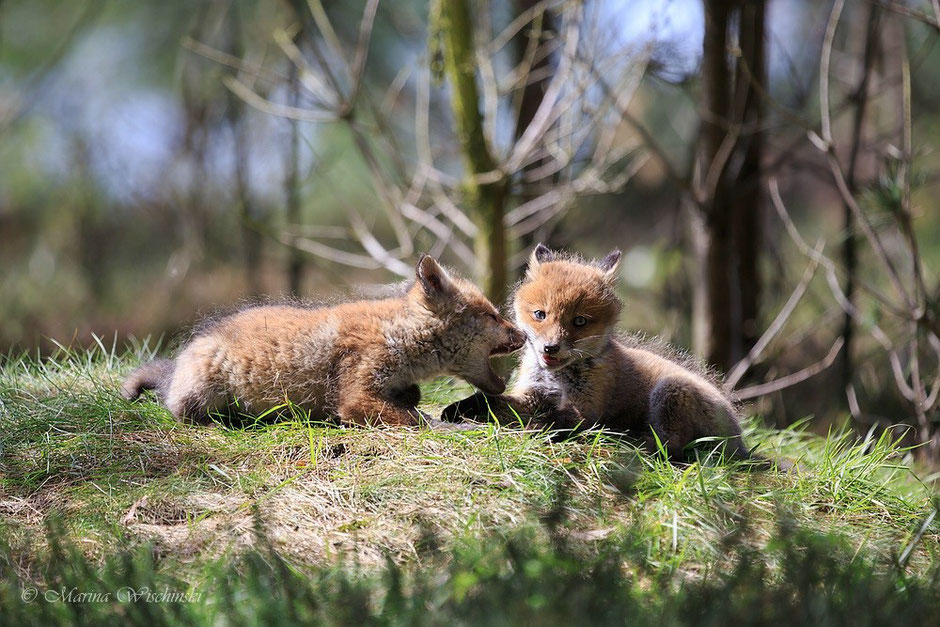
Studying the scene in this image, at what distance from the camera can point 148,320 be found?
11.0 metres

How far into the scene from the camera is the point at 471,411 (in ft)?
14.0

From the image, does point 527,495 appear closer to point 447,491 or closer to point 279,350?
point 447,491

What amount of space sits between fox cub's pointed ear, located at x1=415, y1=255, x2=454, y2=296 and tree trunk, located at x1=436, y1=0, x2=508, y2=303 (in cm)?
207

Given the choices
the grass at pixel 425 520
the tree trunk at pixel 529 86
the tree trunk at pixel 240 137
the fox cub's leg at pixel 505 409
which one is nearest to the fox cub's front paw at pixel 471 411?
the fox cub's leg at pixel 505 409

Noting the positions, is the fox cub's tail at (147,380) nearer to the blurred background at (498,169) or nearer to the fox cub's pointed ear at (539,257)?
the blurred background at (498,169)

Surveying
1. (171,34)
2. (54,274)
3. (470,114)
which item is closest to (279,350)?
→ (470,114)

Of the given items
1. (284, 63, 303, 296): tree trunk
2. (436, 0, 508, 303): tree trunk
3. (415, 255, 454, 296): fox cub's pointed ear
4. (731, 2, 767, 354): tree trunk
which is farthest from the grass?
(284, 63, 303, 296): tree trunk

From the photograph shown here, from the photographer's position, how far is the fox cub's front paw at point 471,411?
4.24 meters

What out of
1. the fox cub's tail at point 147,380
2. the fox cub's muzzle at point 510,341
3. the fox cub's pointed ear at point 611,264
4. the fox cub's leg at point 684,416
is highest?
the fox cub's pointed ear at point 611,264

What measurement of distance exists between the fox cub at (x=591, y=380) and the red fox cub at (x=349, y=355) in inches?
6.6

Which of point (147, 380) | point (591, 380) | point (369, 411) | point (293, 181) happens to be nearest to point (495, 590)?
point (369, 411)

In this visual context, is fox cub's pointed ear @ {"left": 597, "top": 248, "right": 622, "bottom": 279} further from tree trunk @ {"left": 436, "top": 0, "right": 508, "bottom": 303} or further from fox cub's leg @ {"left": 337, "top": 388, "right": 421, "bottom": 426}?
tree trunk @ {"left": 436, "top": 0, "right": 508, "bottom": 303}

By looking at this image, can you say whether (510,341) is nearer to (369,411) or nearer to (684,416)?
(369,411)

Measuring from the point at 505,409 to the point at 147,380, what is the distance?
6.11 ft
